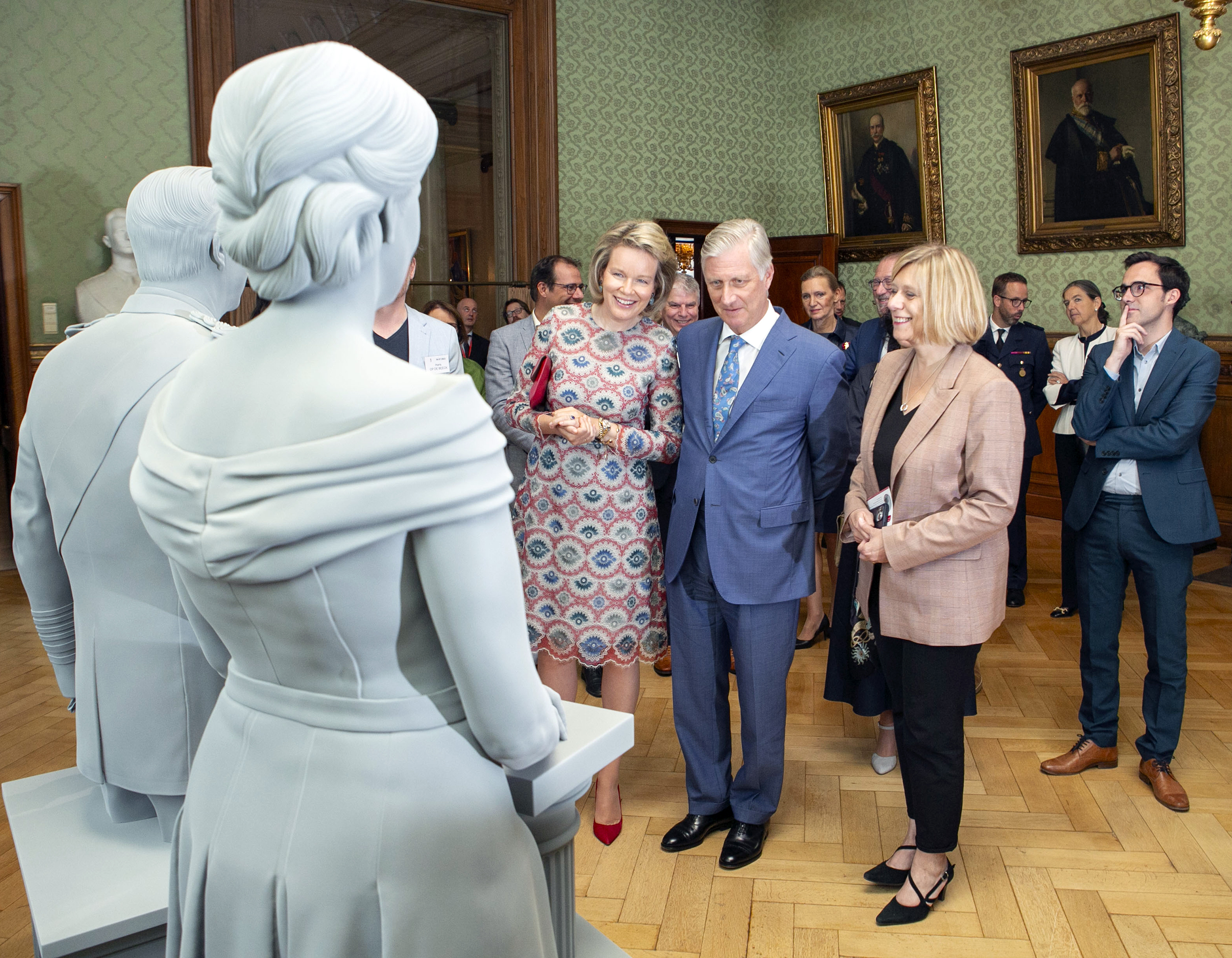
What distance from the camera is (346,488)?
966mm

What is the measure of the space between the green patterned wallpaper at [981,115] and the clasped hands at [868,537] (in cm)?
584

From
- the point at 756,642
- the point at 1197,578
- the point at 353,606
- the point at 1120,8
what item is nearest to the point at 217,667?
the point at 353,606

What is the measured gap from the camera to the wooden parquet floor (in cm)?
258

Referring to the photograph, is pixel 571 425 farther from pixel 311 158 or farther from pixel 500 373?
pixel 311 158

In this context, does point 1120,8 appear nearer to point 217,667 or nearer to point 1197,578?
point 1197,578

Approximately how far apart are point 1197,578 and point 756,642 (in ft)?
15.5

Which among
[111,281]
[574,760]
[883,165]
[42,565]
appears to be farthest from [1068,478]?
[111,281]

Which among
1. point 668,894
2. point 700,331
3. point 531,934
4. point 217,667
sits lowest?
point 668,894

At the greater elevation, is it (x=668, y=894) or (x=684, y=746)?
(x=684, y=746)

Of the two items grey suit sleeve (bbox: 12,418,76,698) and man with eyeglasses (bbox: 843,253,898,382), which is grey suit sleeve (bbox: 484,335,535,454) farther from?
grey suit sleeve (bbox: 12,418,76,698)

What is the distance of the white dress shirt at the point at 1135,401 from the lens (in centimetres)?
334

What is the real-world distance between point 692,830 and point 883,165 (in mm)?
7396

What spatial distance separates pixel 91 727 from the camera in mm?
1839

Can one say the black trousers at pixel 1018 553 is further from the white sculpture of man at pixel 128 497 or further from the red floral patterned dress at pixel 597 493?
the white sculpture of man at pixel 128 497
